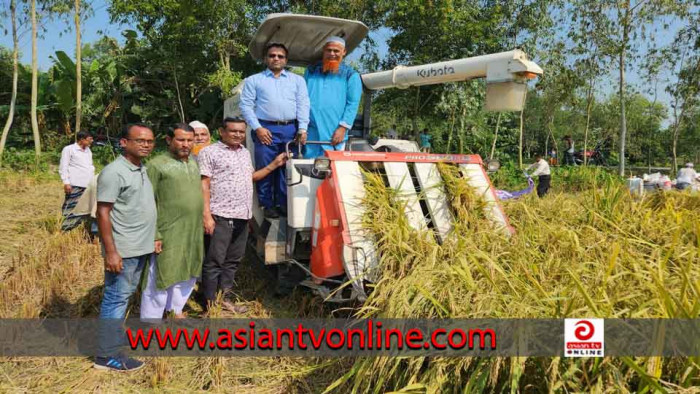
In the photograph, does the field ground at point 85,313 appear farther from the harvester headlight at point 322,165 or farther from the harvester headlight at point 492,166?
the harvester headlight at point 492,166

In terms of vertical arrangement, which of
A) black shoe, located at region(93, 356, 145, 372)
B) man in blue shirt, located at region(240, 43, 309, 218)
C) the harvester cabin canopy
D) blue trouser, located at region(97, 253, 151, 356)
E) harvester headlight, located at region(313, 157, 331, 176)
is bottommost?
black shoe, located at region(93, 356, 145, 372)

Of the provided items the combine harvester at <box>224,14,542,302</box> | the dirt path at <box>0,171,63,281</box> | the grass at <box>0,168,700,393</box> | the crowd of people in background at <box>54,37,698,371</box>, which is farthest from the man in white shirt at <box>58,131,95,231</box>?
the combine harvester at <box>224,14,542,302</box>

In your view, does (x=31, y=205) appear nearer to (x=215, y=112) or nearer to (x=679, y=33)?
(x=215, y=112)

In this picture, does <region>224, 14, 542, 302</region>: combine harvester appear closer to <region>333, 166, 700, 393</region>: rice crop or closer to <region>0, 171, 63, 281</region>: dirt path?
<region>333, 166, 700, 393</region>: rice crop

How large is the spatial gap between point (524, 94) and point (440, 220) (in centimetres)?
131

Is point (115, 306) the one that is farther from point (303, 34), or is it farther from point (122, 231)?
point (303, 34)

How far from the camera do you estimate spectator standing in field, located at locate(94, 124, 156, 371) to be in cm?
279

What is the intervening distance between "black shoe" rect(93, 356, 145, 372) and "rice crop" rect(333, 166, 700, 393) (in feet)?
4.25

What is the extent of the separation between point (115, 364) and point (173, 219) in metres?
0.90

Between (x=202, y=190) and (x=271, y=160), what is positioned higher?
(x=271, y=160)

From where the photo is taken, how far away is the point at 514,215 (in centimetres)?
374

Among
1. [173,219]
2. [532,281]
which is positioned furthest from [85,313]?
[532,281]

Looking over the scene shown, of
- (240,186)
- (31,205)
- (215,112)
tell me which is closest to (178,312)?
(240,186)

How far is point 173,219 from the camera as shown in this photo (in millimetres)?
→ 3146
